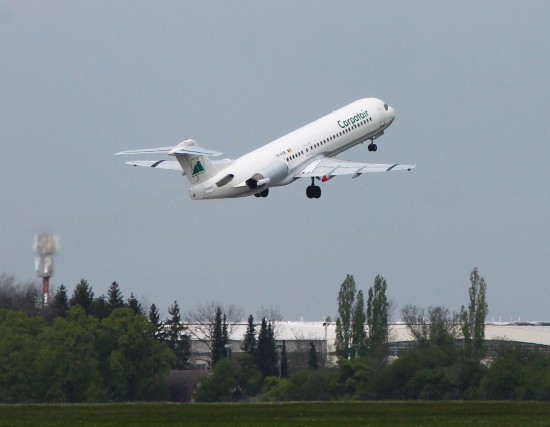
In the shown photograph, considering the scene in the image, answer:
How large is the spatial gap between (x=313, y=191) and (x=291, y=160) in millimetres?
4205

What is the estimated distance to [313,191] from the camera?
10331 centimetres

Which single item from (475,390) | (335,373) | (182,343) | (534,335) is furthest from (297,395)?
(534,335)

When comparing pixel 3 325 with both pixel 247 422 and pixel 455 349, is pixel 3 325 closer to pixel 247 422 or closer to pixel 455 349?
pixel 455 349

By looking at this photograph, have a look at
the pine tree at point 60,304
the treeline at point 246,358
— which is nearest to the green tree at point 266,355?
the treeline at point 246,358

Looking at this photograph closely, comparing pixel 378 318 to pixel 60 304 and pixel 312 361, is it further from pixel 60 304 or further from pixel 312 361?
pixel 60 304

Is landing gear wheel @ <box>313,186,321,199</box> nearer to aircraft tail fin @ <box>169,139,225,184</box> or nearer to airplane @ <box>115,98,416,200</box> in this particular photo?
airplane @ <box>115,98,416,200</box>

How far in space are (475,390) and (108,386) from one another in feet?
81.0

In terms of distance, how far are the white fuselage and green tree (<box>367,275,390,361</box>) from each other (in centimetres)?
1961

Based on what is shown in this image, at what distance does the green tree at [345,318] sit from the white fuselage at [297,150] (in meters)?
20.5

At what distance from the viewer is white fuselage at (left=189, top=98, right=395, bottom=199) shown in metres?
94.6

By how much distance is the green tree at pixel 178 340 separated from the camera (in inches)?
5057

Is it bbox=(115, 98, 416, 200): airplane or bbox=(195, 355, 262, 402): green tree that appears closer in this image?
bbox=(115, 98, 416, 200): airplane

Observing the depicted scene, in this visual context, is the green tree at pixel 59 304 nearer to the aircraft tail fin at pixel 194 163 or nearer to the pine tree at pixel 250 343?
the pine tree at pixel 250 343

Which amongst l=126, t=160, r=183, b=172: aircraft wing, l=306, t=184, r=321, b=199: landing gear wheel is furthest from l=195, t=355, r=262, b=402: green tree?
l=126, t=160, r=183, b=172: aircraft wing
